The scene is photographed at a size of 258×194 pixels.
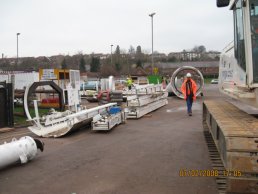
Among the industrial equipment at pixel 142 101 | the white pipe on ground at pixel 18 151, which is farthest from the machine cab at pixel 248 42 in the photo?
the industrial equipment at pixel 142 101

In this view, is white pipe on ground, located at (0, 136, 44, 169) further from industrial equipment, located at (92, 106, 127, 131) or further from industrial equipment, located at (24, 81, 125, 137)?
industrial equipment, located at (92, 106, 127, 131)

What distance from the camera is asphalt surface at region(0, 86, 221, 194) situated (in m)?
5.52

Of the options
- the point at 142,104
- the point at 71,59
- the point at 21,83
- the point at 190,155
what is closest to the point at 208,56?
the point at 71,59

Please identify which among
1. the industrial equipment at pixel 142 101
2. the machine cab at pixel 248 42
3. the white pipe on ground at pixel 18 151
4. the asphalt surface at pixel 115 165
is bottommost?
the asphalt surface at pixel 115 165

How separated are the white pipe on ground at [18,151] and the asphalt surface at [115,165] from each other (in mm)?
151

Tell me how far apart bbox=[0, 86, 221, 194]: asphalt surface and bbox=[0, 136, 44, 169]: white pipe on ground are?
151 millimetres

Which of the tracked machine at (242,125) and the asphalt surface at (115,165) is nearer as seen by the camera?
the tracked machine at (242,125)

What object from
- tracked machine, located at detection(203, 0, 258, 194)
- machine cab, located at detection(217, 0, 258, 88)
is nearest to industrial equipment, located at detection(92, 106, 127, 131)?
tracked machine, located at detection(203, 0, 258, 194)

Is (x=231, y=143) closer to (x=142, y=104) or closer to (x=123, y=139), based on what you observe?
(x=123, y=139)

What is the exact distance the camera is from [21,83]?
25.7 meters

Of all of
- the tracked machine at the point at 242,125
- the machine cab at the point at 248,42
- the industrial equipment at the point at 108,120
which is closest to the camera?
the tracked machine at the point at 242,125

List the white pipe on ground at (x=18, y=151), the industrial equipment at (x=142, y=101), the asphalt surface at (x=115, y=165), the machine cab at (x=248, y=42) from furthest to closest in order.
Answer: the industrial equipment at (x=142, y=101) → the white pipe on ground at (x=18, y=151) → the asphalt surface at (x=115, y=165) → the machine cab at (x=248, y=42)

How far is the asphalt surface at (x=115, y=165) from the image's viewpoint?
217 inches
